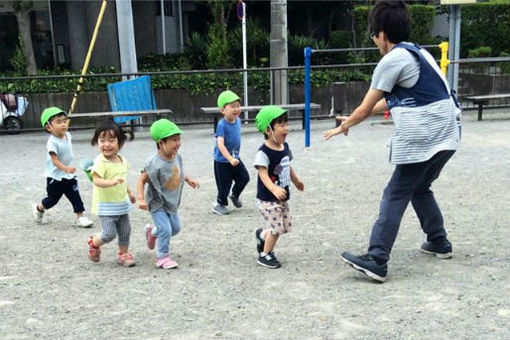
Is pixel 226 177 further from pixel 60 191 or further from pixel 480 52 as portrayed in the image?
pixel 480 52

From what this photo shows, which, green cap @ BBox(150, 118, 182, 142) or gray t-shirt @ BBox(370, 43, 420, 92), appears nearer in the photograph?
gray t-shirt @ BBox(370, 43, 420, 92)

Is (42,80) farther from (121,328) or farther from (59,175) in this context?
(121,328)

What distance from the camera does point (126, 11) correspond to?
12.2 metres

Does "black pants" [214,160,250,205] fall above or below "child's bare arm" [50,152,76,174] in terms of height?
below

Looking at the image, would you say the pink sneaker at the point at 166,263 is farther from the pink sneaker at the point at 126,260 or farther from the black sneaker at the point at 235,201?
the black sneaker at the point at 235,201

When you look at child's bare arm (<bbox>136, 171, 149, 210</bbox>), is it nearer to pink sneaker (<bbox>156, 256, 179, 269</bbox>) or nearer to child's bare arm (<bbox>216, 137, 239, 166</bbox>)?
pink sneaker (<bbox>156, 256, 179, 269</bbox>)

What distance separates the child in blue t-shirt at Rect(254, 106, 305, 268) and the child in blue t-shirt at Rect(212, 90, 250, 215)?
4.83ft

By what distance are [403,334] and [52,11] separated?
58.2ft

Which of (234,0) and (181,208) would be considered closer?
(181,208)

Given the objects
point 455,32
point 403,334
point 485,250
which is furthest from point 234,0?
point 403,334

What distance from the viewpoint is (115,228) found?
4.88 meters

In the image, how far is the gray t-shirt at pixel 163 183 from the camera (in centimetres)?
468

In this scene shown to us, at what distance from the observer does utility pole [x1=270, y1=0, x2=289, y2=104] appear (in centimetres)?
1296

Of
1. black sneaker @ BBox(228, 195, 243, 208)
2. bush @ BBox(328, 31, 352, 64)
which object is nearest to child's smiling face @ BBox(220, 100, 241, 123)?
black sneaker @ BBox(228, 195, 243, 208)
